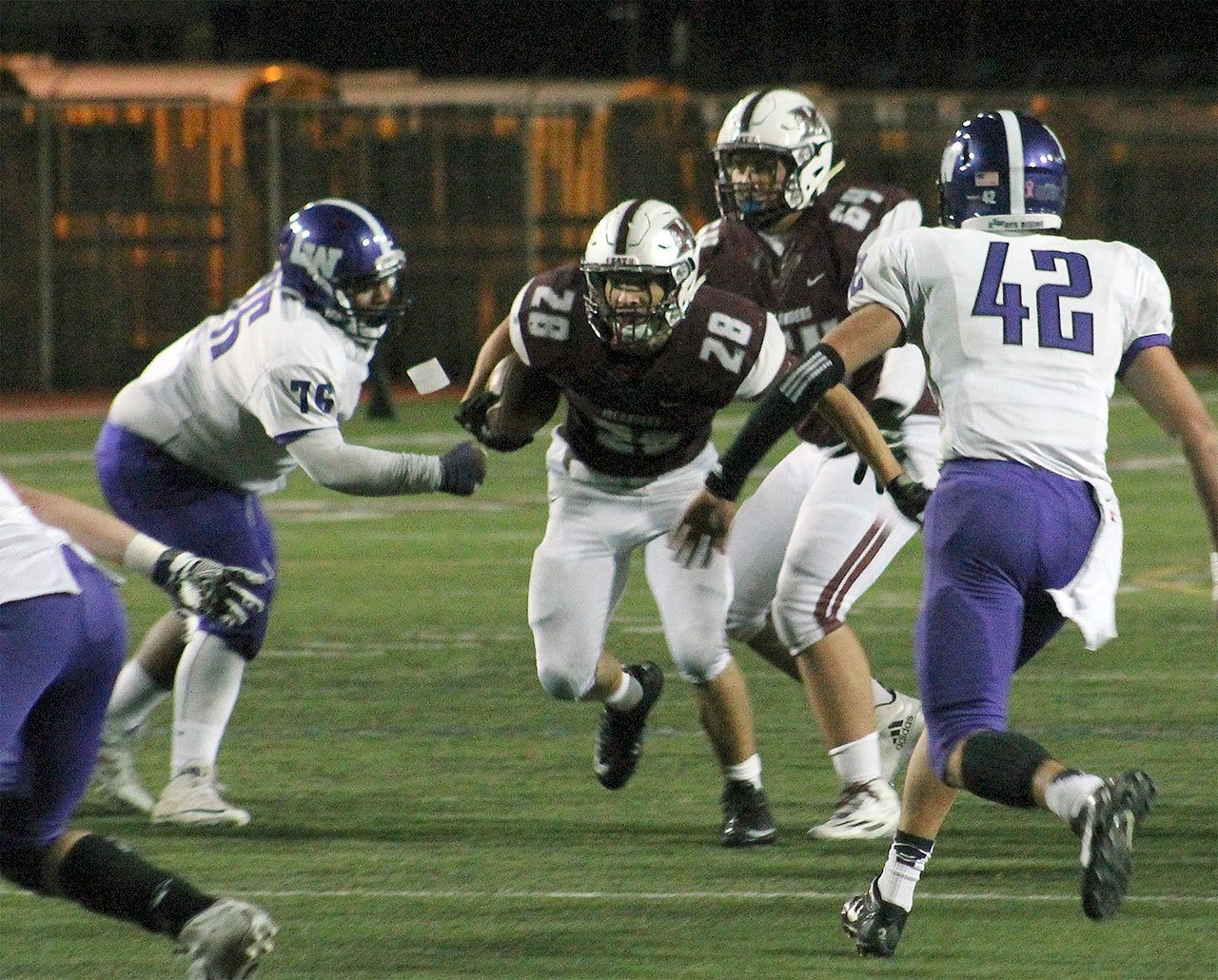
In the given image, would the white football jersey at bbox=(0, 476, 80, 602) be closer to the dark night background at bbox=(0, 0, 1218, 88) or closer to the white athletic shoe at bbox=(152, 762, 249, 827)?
the white athletic shoe at bbox=(152, 762, 249, 827)

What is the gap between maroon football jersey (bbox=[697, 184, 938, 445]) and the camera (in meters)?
5.89

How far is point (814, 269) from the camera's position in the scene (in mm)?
5914

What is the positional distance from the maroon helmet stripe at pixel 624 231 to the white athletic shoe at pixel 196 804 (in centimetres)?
165

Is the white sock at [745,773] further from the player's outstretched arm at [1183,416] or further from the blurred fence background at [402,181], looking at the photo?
the blurred fence background at [402,181]

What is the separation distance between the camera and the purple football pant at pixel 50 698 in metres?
3.76

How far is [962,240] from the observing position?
423 centimetres

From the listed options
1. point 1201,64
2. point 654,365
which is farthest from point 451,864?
point 1201,64

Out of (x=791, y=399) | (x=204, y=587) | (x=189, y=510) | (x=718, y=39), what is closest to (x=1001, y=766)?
(x=791, y=399)

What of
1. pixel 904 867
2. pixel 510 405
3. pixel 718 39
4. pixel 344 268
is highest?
pixel 718 39

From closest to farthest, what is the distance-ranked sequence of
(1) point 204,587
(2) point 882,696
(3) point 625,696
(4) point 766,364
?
(1) point 204,587, (4) point 766,364, (3) point 625,696, (2) point 882,696

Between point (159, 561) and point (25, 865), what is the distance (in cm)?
57

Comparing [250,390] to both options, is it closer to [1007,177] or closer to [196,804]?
[196,804]

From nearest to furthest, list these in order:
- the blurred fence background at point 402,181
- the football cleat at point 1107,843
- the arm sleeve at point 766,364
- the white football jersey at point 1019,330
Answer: the football cleat at point 1107,843 → the white football jersey at point 1019,330 → the arm sleeve at point 766,364 → the blurred fence background at point 402,181

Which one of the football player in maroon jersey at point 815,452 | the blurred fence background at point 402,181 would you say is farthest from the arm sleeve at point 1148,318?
the blurred fence background at point 402,181
